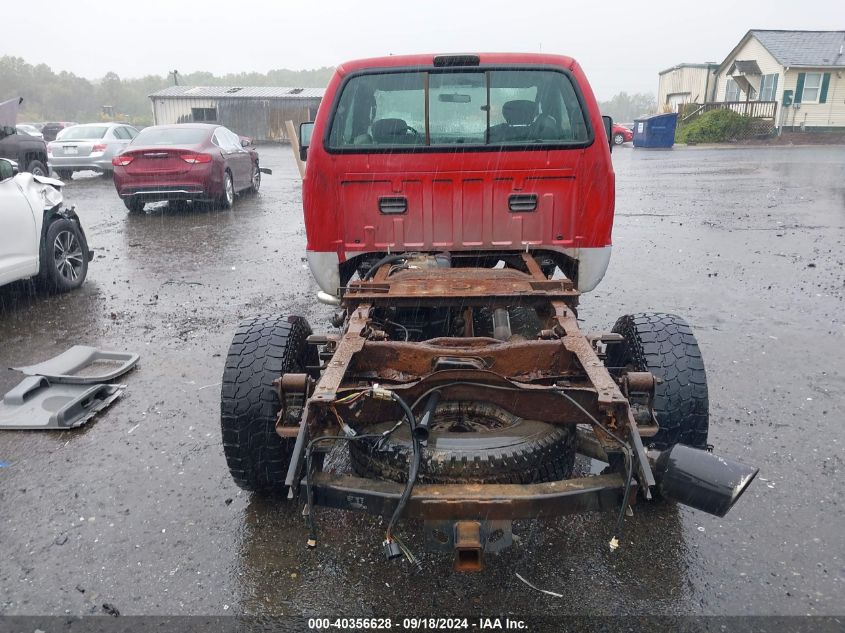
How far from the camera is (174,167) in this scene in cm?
1131

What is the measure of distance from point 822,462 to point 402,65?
11.4 ft

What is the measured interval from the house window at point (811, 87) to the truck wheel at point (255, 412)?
39601 mm

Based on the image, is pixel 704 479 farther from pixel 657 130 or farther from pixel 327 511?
pixel 657 130

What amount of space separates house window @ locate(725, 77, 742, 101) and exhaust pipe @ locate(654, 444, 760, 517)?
144 ft

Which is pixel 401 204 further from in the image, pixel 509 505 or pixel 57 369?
pixel 57 369

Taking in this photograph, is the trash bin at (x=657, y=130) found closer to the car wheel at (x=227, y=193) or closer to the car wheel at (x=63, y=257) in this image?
the car wheel at (x=227, y=193)

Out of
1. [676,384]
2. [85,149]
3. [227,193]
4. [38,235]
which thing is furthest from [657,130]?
[676,384]

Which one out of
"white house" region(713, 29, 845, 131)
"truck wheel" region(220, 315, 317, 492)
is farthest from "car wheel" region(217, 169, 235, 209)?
"white house" region(713, 29, 845, 131)

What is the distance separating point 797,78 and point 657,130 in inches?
365

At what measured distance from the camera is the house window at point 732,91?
3988 centimetres

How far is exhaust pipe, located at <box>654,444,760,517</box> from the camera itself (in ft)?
6.91

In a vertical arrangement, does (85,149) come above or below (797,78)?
below

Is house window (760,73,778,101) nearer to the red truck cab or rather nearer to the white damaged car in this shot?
the red truck cab

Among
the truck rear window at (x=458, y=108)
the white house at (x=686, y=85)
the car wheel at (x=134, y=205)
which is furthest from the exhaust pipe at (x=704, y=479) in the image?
the white house at (x=686, y=85)
